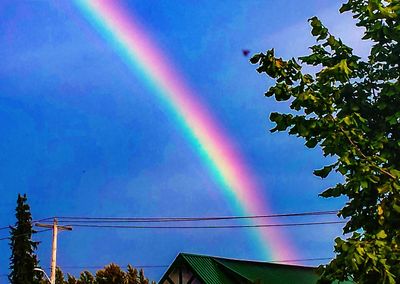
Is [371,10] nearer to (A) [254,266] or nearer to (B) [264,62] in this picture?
(B) [264,62]

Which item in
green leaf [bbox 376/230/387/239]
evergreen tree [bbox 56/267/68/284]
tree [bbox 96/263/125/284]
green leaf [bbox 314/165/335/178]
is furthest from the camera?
evergreen tree [bbox 56/267/68/284]

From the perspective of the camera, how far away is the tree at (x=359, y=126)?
7074mm

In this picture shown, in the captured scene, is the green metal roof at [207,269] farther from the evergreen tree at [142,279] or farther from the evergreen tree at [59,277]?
the evergreen tree at [59,277]

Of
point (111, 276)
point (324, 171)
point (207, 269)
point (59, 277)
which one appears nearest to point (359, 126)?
point (324, 171)

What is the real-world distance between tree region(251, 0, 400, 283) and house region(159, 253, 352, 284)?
74.1ft

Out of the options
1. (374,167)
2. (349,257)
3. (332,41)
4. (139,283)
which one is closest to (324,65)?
(332,41)

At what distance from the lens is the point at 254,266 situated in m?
35.0

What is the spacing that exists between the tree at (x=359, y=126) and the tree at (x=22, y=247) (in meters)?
48.9

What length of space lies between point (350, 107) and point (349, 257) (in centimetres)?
261

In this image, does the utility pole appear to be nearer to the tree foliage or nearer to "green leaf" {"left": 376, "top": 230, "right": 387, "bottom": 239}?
the tree foliage

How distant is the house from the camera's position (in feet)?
103

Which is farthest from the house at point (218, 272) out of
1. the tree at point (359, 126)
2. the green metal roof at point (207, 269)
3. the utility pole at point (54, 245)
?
the tree at point (359, 126)

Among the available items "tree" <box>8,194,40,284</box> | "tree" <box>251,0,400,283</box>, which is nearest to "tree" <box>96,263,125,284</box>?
"tree" <box>8,194,40,284</box>

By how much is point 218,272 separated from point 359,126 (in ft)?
83.6
